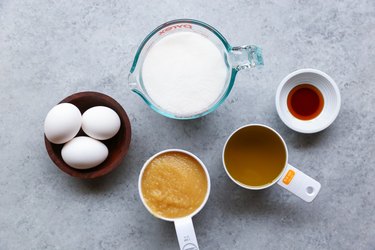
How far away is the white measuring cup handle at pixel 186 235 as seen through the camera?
130 cm

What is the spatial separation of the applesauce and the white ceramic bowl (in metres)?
0.29

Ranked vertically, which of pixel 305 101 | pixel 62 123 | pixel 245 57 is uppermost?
pixel 245 57

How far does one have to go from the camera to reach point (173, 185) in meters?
1.36

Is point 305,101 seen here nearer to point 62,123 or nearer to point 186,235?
point 186,235

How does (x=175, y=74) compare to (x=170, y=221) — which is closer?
(x=175, y=74)

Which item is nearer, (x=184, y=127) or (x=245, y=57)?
(x=245, y=57)

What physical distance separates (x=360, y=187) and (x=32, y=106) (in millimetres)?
977

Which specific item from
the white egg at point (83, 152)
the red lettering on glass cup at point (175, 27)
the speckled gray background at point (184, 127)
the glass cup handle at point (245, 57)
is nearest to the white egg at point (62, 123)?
the white egg at point (83, 152)

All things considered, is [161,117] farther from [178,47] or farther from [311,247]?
[311,247]

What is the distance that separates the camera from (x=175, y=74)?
1.30m

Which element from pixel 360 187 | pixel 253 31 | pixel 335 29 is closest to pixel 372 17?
pixel 335 29

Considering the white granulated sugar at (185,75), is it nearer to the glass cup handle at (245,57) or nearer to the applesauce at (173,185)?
the glass cup handle at (245,57)

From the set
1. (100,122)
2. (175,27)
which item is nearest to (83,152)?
(100,122)

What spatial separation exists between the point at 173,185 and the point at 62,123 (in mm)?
331
